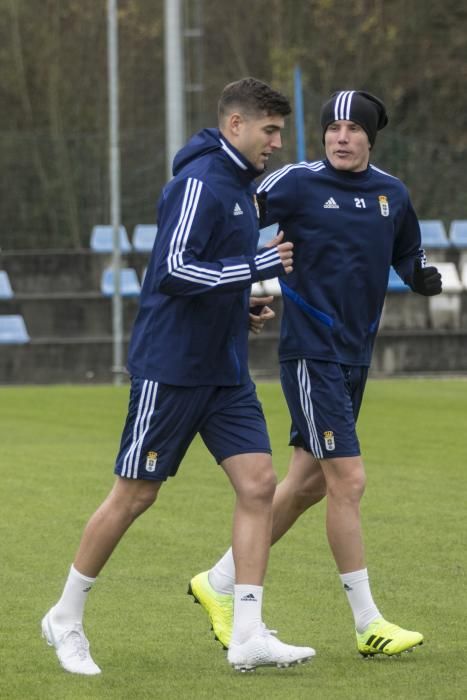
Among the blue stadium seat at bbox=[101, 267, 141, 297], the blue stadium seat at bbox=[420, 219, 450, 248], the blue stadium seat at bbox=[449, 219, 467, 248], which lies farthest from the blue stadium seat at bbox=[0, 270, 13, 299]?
the blue stadium seat at bbox=[449, 219, 467, 248]

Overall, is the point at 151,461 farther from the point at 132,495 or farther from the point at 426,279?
the point at 426,279

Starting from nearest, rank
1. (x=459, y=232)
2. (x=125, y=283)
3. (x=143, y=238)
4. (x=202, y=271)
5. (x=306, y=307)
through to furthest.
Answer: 1. (x=202, y=271)
2. (x=306, y=307)
3. (x=125, y=283)
4. (x=459, y=232)
5. (x=143, y=238)

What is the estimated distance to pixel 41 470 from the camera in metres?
12.4

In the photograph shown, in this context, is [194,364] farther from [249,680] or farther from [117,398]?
[117,398]

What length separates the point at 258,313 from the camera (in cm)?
669

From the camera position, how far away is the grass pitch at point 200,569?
19.8ft

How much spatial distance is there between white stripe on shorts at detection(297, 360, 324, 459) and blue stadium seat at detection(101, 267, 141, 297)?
18093 mm

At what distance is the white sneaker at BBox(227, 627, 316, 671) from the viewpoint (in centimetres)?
615

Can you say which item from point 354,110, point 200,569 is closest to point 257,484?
point 354,110

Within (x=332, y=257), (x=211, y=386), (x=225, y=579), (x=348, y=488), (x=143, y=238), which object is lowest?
(x=143, y=238)

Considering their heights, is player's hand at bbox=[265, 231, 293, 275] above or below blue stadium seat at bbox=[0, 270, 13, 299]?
above

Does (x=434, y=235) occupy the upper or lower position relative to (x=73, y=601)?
lower

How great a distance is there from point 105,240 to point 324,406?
65.8ft

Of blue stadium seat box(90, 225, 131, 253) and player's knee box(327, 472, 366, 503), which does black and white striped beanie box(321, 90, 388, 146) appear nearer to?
player's knee box(327, 472, 366, 503)
